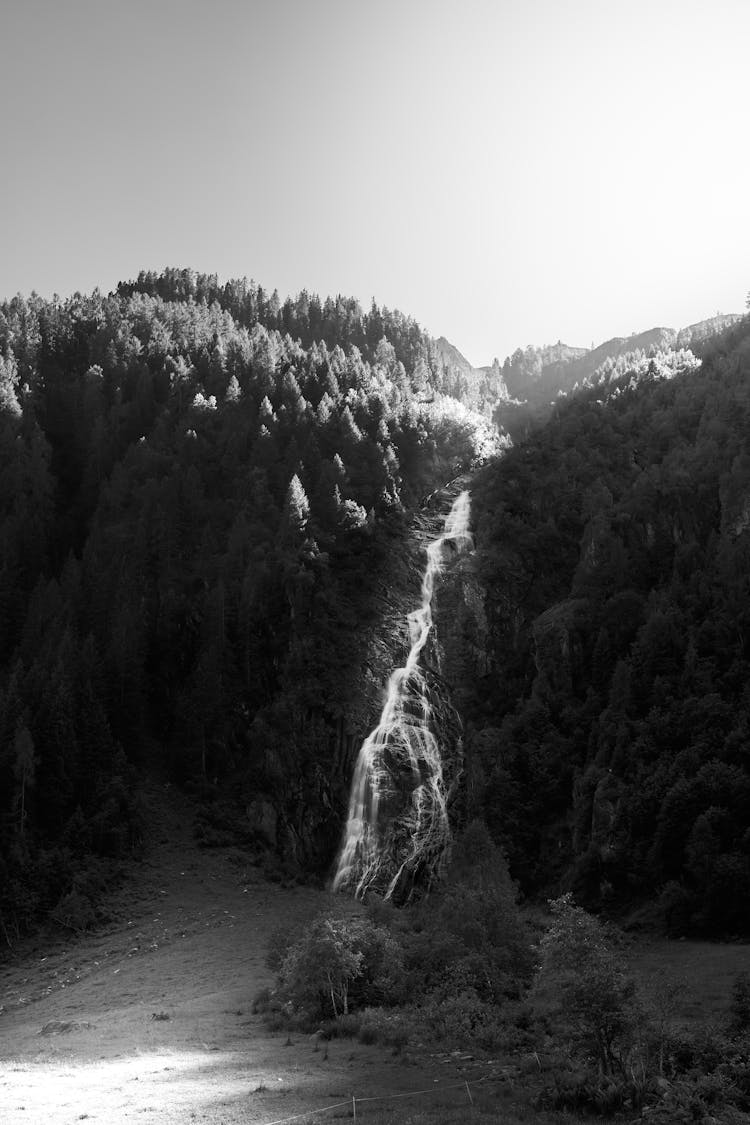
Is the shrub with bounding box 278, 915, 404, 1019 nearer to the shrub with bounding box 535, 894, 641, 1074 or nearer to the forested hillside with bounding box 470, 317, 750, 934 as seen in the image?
the shrub with bounding box 535, 894, 641, 1074

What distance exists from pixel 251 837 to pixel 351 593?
33039mm

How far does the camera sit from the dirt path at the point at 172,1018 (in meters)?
32.3

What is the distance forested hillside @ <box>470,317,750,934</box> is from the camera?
226 ft

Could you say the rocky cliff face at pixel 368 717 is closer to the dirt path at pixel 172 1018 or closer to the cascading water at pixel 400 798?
the cascading water at pixel 400 798

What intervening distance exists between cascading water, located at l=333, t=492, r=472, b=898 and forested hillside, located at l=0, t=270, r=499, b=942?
3803 millimetres

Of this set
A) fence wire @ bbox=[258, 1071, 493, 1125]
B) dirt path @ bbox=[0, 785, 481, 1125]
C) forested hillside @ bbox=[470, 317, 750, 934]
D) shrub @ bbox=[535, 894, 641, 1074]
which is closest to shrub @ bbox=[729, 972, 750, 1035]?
shrub @ bbox=[535, 894, 641, 1074]

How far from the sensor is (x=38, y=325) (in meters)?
157

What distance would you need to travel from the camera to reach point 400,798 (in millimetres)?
82375

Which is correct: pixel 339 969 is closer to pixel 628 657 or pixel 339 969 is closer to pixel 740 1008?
pixel 740 1008

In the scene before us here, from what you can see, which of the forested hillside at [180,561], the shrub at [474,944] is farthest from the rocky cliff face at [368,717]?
the shrub at [474,944]

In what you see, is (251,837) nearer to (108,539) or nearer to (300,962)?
(300,962)

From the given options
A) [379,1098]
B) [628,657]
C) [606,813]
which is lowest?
[379,1098]

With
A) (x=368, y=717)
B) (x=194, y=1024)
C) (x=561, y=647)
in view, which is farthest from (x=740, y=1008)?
(x=561, y=647)

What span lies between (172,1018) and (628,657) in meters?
56.4
